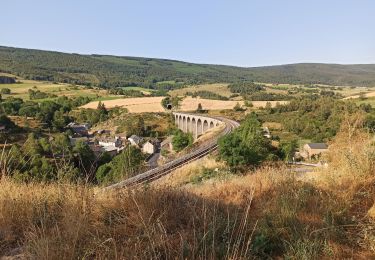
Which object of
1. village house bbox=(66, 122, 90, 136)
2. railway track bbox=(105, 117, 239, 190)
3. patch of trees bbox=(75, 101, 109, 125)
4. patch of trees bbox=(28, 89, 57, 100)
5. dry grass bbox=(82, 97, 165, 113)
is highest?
railway track bbox=(105, 117, 239, 190)

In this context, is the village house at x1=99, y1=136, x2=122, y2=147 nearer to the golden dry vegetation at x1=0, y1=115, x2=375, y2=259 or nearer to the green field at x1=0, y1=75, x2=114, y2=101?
the green field at x1=0, y1=75, x2=114, y2=101

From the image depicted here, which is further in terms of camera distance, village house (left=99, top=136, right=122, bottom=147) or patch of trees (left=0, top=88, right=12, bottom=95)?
patch of trees (left=0, top=88, right=12, bottom=95)

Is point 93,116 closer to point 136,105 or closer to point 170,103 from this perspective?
point 136,105

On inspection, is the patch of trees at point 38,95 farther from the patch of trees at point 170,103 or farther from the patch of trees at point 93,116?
the patch of trees at point 170,103

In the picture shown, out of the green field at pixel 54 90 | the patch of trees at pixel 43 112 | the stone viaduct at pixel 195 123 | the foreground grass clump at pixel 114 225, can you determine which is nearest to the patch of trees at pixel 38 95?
the green field at pixel 54 90

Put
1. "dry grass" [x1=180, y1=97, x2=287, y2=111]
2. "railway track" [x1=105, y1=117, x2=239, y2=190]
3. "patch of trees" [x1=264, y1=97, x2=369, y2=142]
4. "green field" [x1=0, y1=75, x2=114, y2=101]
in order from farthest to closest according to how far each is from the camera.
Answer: "green field" [x1=0, y1=75, x2=114, y2=101] → "dry grass" [x1=180, y1=97, x2=287, y2=111] → "patch of trees" [x1=264, y1=97, x2=369, y2=142] → "railway track" [x1=105, y1=117, x2=239, y2=190]

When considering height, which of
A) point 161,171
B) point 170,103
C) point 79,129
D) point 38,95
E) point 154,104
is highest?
point 161,171

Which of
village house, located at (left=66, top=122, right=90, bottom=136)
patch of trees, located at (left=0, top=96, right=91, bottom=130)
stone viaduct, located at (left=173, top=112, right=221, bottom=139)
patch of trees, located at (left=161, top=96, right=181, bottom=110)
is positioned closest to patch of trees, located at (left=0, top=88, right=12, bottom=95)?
patch of trees, located at (left=0, top=96, right=91, bottom=130)

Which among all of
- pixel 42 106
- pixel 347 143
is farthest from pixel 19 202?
pixel 42 106

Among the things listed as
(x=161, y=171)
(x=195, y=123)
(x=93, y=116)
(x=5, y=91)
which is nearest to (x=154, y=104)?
(x=93, y=116)
